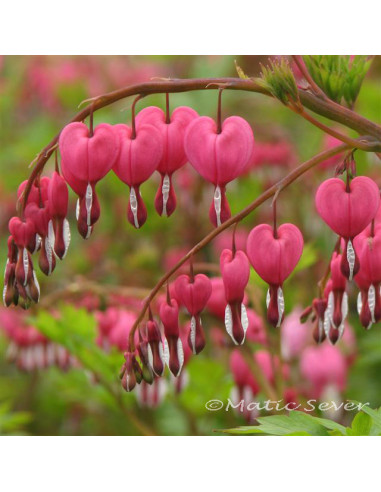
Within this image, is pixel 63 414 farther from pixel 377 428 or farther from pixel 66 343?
pixel 377 428

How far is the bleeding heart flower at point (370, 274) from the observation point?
1.16 m

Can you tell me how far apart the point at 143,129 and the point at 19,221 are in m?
0.22

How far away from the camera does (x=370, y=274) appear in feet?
3.85

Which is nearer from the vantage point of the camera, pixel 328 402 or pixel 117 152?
pixel 117 152

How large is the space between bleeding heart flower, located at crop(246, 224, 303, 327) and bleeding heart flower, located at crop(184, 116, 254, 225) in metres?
0.06

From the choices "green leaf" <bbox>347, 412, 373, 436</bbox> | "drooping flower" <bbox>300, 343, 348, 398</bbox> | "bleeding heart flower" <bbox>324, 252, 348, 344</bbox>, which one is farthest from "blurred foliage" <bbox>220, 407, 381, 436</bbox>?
"drooping flower" <bbox>300, 343, 348, 398</bbox>

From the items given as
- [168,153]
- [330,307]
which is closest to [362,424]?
[330,307]

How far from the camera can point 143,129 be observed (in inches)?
44.4

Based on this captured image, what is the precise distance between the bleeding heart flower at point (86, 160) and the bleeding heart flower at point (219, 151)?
0.11 m

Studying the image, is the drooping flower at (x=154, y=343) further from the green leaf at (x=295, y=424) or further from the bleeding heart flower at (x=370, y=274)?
the bleeding heart flower at (x=370, y=274)

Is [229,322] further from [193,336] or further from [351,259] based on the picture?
[351,259]

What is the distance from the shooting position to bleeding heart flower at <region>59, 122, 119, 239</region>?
42.9 inches

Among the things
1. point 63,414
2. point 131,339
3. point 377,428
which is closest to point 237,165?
point 131,339

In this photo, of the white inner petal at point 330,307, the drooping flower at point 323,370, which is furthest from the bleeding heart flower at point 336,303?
the drooping flower at point 323,370
